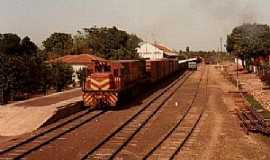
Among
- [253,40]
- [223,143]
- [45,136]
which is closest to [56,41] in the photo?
[253,40]

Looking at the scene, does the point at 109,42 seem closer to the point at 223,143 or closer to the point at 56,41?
the point at 56,41

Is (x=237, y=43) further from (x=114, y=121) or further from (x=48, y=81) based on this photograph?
(x=114, y=121)

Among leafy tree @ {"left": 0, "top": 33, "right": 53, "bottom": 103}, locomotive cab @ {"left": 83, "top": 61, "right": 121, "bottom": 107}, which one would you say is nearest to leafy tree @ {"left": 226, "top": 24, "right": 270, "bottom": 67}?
leafy tree @ {"left": 0, "top": 33, "right": 53, "bottom": 103}

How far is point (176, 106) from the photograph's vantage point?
27547mm

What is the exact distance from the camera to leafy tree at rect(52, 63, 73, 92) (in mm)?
41169

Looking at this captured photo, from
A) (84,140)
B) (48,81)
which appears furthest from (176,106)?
(48,81)

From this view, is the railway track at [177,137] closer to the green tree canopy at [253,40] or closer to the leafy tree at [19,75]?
the leafy tree at [19,75]

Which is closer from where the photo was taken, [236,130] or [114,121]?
[236,130]

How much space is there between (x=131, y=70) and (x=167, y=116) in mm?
6319

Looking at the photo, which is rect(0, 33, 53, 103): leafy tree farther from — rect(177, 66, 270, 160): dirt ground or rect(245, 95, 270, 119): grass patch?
rect(245, 95, 270, 119): grass patch

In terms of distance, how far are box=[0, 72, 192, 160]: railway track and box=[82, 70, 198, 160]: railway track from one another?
1407mm

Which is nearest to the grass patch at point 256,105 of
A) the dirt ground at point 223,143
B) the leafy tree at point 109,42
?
the dirt ground at point 223,143

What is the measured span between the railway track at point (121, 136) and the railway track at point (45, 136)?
4.62ft

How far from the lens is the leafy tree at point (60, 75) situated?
41.2 metres
